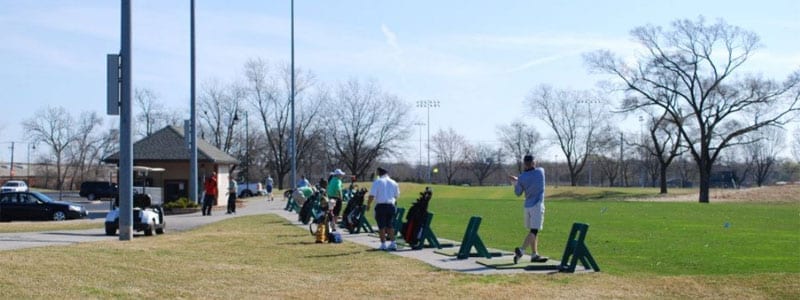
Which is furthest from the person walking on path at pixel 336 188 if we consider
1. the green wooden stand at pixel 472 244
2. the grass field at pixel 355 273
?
the green wooden stand at pixel 472 244

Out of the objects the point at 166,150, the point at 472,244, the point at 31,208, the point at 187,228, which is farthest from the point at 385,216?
the point at 166,150

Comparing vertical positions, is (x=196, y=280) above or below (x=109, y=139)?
below

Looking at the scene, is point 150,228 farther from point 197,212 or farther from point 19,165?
point 19,165

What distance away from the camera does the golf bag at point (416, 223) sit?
17.8 metres

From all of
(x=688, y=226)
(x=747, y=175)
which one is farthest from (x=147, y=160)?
(x=747, y=175)

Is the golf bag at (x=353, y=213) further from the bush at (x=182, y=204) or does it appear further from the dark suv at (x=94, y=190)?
the dark suv at (x=94, y=190)

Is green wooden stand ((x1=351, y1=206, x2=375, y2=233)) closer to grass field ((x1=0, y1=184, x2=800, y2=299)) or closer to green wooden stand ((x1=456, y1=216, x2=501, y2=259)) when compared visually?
grass field ((x1=0, y1=184, x2=800, y2=299))

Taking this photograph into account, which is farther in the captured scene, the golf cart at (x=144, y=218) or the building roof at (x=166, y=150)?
the building roof at (x=166, y=150)

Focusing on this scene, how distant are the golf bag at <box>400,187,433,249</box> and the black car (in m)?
24.7

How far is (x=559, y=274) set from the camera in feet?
42.6

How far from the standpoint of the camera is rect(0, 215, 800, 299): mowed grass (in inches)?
431

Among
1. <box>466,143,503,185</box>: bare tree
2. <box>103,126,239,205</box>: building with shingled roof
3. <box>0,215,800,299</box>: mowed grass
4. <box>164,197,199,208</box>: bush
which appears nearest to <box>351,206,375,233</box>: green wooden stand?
<box>0,215,800,299</box>: mowed grass

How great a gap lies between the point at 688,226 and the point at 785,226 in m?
2.74

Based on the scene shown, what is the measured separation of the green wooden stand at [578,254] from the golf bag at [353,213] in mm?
10889
